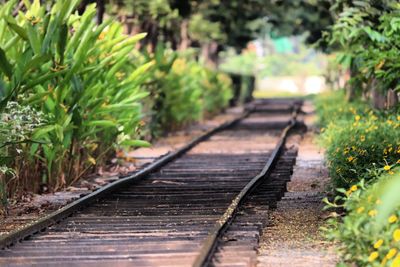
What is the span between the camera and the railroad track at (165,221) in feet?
25.0

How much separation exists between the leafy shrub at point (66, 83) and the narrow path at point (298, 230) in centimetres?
257

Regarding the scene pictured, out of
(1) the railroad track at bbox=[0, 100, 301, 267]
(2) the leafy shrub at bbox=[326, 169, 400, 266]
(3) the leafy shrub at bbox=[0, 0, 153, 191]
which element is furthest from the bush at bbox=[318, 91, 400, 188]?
(3) the leafy shrub at bbox=[0, 0, 153, 191]

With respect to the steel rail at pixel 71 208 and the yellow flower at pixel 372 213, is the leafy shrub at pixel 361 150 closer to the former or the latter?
the yellow flower at pixel 372 213

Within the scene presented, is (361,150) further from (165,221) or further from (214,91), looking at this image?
(214,91)

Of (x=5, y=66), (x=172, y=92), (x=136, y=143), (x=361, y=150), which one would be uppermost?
(x=5, y=66)

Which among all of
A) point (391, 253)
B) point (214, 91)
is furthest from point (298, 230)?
point (214, 91)

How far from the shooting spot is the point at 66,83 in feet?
39.5

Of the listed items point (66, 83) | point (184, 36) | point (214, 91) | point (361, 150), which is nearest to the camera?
point (361, 150)

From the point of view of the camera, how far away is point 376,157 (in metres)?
11.0

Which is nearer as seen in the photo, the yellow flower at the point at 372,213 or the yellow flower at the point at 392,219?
the yellow flower at the point at 392,219

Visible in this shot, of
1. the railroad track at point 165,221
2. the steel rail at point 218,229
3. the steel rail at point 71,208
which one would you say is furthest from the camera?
the steel rail at point 71,208

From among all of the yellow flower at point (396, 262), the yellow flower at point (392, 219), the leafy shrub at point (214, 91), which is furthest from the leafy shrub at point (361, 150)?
the leafy shrub at point (214, 91)

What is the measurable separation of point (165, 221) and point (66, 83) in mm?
3184

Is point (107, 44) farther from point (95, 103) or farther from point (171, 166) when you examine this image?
point (171, 166)
